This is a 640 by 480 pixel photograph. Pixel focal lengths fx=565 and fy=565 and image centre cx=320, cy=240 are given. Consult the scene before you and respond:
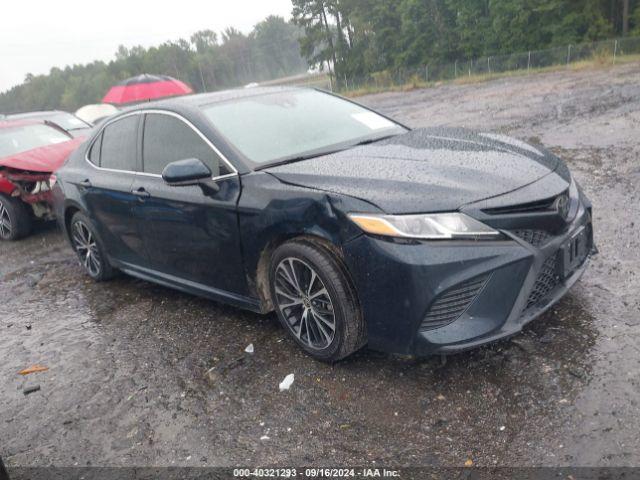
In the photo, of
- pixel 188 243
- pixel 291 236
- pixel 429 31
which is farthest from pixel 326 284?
pixel 429 31

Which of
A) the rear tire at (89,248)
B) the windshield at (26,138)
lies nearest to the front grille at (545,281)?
the rear tire at (89,248)

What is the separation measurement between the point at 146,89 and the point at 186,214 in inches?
473

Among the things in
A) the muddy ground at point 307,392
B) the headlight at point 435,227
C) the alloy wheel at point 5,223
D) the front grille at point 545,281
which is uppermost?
the headlight at point 435,227

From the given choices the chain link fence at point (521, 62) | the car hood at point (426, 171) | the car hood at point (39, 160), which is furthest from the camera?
the chain link fence at point (521, 62)

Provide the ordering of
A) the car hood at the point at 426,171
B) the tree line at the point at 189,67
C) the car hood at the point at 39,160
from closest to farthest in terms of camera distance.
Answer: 1. the car hood at the point at 426,171
2. the car hood at the point at 39,160
3. the tree line at the point at 189,67

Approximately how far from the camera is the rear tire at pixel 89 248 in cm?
536

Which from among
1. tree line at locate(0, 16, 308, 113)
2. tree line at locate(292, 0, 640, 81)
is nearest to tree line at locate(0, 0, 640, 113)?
tree line at locate(292, 0, 640, 81)

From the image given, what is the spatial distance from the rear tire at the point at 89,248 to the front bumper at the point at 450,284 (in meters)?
3.24

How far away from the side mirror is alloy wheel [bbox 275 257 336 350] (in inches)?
31.4

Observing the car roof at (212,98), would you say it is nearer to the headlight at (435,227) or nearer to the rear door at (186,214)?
the rear door at (186,214)

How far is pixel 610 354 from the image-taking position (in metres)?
3.12

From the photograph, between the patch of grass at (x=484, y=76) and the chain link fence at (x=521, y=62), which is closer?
the patch of grass at (x=484, y=76)

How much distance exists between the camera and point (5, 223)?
8.09 meters

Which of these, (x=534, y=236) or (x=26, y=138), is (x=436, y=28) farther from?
(x=534, y=236)
